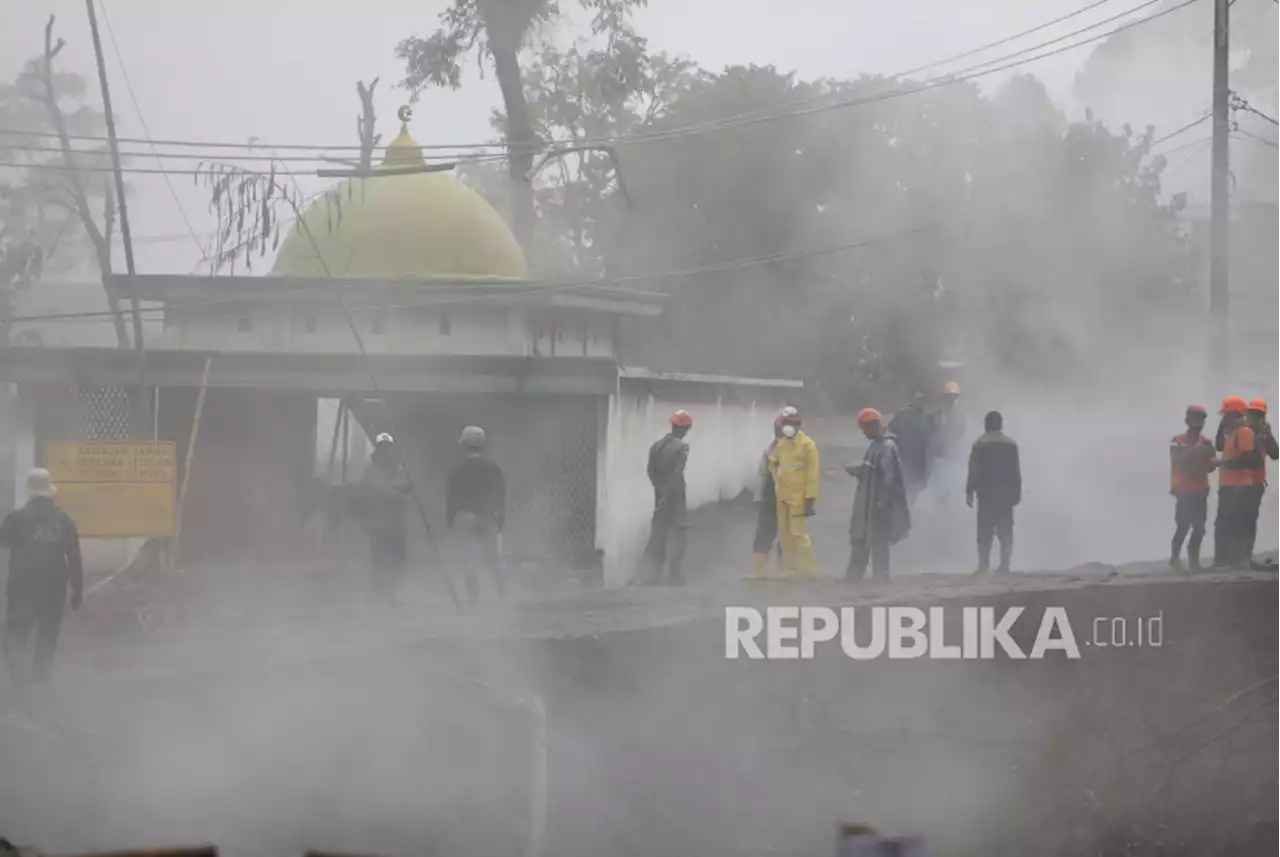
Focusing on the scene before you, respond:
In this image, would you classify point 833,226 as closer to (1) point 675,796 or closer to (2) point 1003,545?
(2) point 1003,545

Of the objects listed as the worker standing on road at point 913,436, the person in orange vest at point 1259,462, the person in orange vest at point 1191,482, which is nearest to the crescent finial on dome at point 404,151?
the worker standing on road at point 913,436

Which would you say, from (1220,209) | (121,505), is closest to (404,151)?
(121,505)

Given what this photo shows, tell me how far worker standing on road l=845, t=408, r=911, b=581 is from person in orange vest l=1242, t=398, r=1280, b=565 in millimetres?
1561

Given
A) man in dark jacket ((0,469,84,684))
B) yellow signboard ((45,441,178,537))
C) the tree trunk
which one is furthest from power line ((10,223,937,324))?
man in dark jacket ((0,469,84,684))

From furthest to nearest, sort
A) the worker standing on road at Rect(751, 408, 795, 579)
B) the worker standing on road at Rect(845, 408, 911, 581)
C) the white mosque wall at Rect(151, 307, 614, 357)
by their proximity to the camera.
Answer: the white mosque wall at Rect(151, 307, 614, 357) < the worker standing on road at Rect(751, 408, 795, 579) < the worker standing on road at Rect(845, 408, 911, 581)

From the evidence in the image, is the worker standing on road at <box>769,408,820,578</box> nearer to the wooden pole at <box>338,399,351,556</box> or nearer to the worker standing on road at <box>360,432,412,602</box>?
the worker standing on road at <box>360,432,412,602</box>

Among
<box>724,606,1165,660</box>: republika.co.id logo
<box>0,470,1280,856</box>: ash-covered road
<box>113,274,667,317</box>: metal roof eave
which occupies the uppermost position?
<box>113,274,667,317</box>: metal roof eave

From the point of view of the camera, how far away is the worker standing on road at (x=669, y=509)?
793 cm

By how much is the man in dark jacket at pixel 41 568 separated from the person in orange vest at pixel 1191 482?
4.82 meters

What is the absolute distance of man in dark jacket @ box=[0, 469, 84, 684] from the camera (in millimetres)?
6340

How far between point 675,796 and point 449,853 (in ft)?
3.16

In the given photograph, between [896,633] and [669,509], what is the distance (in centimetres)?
199

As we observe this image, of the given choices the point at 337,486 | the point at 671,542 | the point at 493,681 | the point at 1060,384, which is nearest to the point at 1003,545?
the point at 1060,384

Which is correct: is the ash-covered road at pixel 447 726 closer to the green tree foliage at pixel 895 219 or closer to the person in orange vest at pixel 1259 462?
the person in orange vest at pixel 1259 462
